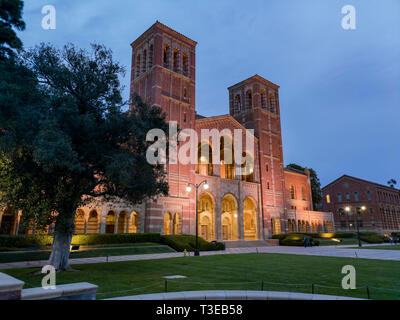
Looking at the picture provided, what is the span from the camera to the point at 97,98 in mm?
13867

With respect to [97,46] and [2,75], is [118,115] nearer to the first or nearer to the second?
[97,46]

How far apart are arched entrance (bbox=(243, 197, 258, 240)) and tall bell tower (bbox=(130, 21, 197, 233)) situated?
1350cm

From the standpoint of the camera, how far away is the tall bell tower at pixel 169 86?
32344 mm

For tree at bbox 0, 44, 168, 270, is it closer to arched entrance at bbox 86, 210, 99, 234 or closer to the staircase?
arched entrance at bbox 86, 210, 99, 234

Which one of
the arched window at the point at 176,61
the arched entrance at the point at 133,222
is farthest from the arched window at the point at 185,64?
the arched entrance at the point at 133,222

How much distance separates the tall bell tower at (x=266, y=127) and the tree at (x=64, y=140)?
3370cm

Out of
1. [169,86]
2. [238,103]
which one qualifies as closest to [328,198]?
[238,103]

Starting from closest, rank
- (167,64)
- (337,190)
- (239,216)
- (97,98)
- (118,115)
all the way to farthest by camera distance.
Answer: (118,115) → (97,98) → (167,64) → (239,216) → (337,190)

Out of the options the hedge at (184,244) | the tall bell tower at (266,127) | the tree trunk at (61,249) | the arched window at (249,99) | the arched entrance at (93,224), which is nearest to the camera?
the tree trunk at (61,249)

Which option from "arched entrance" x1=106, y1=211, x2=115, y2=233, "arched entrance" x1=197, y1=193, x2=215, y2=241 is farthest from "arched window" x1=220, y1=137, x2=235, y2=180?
"arched entrance" x1=106, y1=211, x2=115, y2=233

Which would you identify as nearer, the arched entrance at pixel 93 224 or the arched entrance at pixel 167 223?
the arched entrance at pixel 93 224

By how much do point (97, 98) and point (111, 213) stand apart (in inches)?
824

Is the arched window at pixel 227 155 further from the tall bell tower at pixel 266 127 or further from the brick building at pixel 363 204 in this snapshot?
the brick building at pixel 363 204
